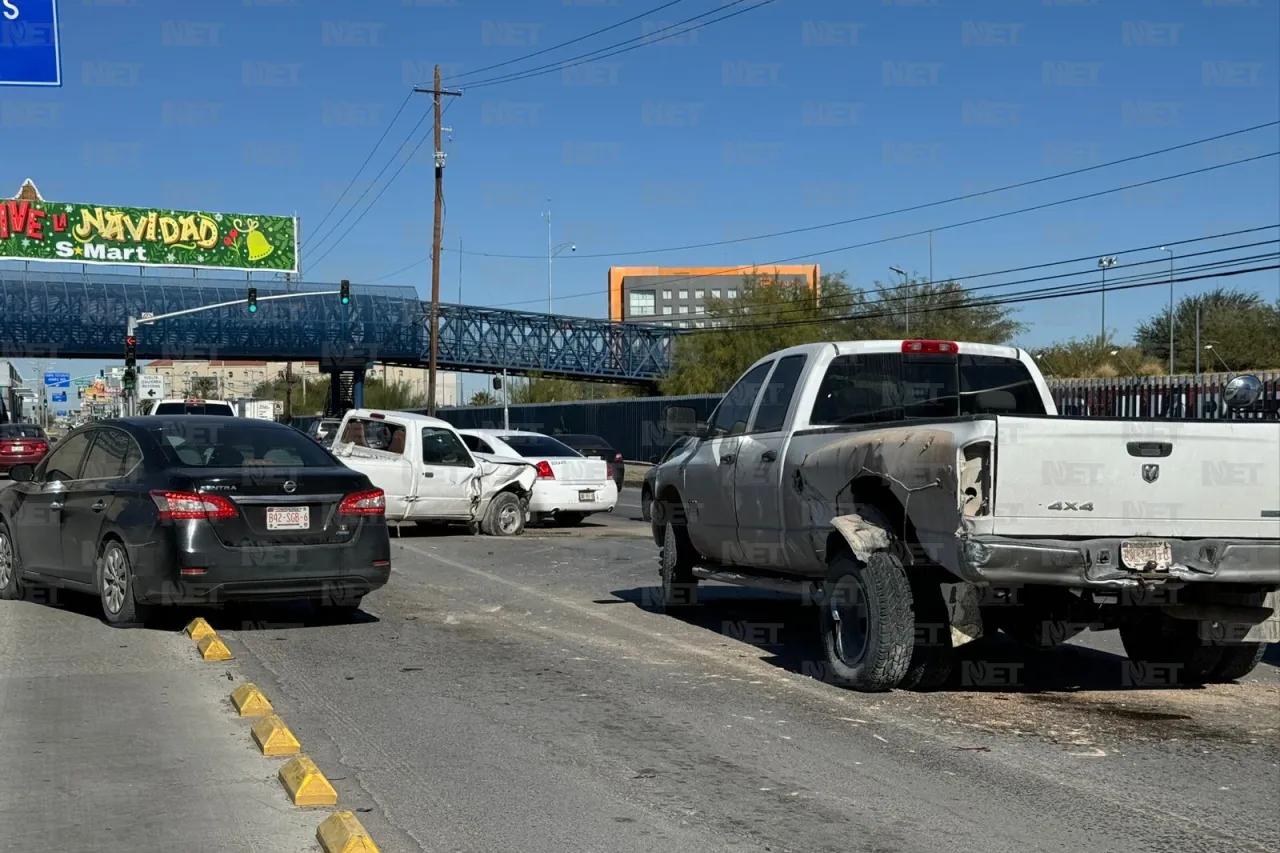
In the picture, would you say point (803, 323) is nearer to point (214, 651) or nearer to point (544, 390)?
point (544, 390)

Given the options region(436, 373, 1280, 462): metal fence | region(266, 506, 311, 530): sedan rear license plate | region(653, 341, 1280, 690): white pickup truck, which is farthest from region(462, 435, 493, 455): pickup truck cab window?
region(653, 341, 1280, 690): white pickup truck

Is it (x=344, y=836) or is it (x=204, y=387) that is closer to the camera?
(x=344, y=836)

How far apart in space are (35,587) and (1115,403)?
21241 mm

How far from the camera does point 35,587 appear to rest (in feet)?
40.2

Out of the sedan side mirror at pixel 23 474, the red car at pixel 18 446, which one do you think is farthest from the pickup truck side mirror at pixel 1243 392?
the red car at pixel 18 446

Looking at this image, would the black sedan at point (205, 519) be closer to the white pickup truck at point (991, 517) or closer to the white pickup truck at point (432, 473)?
the white pickup truck at point (991, 517)

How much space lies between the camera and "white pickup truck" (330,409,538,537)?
61.7 ft

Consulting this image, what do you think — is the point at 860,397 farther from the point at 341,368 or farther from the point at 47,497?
the point at 341,368

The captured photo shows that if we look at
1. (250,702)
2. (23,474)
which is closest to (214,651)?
(250,702)

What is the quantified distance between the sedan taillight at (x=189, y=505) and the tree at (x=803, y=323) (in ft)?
157

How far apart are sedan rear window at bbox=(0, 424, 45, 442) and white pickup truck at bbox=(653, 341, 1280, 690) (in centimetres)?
3519

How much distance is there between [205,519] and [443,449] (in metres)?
9.55

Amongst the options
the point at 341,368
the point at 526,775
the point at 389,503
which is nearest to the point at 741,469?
the point at 526,775

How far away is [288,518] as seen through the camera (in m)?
A: 9.95
